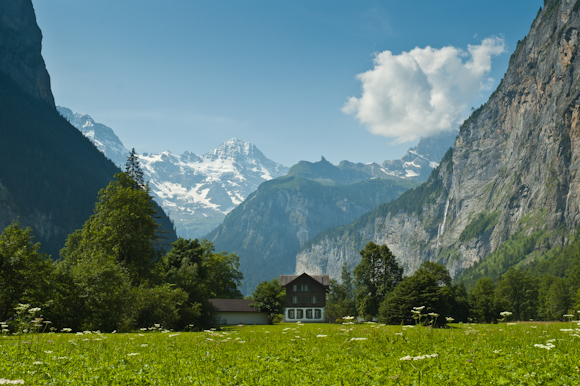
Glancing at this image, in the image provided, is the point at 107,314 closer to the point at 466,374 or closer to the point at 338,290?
the point at 466,374

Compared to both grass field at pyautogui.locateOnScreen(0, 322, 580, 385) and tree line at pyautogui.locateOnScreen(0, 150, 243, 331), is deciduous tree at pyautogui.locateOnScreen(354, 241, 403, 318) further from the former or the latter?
grass field at pyautogui.locateOnScreen(0, 322, 580, 385)

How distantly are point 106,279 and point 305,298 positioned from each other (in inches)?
3348

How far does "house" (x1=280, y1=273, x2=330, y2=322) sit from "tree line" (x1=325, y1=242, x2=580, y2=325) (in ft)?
13.5

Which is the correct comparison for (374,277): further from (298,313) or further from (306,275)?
(298,313)

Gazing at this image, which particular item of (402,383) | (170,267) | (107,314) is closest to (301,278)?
(170,267)

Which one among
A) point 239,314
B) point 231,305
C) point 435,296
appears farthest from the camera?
point 231,305

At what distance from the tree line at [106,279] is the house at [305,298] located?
5371 centimetres

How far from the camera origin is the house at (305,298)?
4491 inches

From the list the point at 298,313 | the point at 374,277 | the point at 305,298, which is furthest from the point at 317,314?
the point at 374,277

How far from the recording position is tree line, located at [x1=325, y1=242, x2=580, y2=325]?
212ft

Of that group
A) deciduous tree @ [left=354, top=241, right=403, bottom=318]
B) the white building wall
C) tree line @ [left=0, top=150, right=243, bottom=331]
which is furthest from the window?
tree line @ [left=0, top=150, right=243, bottom=331]

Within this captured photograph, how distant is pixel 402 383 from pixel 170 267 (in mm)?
67216

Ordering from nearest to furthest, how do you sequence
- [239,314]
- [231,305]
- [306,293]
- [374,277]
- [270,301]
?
[374,277] → [270,301] → [239,314] → [231,305] → [306,293]

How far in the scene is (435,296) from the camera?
6338 centimetres
